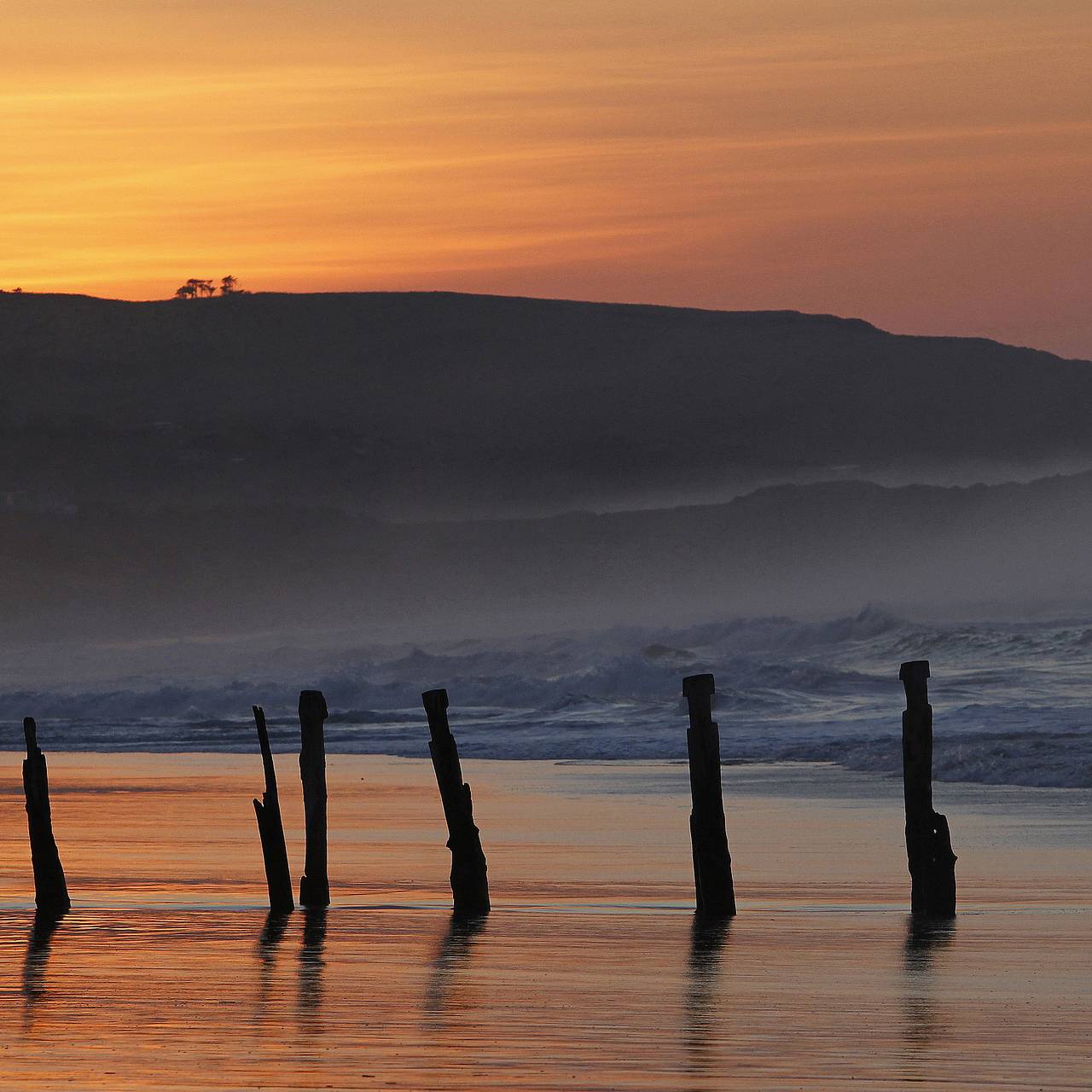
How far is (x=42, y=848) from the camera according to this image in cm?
1302

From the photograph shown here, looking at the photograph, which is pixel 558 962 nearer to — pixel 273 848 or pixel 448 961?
pixel 448 961

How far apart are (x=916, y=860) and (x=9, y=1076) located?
21.2ft

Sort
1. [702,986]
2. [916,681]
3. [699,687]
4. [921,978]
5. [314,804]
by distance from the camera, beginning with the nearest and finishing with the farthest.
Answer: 1. [702,986]
2. [921,978]
3. [699,687]
4. [916,681]
5. [314,804]

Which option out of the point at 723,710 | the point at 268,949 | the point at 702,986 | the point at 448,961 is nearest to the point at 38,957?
the point at 268,949

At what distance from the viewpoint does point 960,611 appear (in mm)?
95812

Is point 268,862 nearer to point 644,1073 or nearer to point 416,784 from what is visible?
point 644,1073

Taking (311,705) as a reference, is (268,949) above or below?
below

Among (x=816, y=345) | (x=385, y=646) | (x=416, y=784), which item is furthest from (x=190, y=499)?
(x=416, y=784)

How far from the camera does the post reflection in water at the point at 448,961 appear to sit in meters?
9.23

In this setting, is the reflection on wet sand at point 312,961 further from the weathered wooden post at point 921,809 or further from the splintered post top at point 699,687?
the weathered wooden post at point 921,809

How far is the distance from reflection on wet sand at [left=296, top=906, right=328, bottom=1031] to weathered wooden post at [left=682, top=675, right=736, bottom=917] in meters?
2.23

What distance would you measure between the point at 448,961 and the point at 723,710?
2733cm

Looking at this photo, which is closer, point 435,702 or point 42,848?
point 42,848

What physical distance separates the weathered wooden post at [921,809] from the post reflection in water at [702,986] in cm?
120
